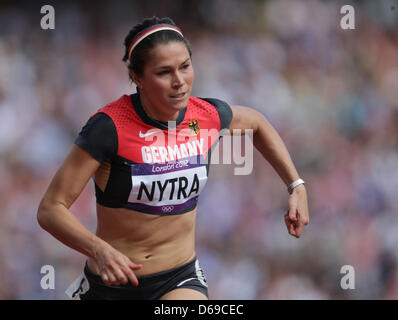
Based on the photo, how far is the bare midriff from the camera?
2812mm

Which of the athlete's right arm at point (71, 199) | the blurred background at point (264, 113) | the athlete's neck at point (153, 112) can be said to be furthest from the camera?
the blurred background at point (264, 113)

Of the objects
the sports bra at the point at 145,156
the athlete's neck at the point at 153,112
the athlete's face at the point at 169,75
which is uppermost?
the athlete's face at the point at 169,75

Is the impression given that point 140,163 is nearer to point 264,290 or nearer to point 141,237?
point 141,237

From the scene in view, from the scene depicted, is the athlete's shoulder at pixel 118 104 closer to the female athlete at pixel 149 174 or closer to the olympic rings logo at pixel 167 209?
the female athlete at pixel 149 174

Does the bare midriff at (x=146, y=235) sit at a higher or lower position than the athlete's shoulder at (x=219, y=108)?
lower

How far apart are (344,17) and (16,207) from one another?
11.9 feet

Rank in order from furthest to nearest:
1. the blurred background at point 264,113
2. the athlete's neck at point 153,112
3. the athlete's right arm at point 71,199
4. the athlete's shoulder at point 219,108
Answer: the blurred background at point 264,113 < the athlete's shoulder at point 219,108 < the athlete's neck at point 153,112 < the athlete's right arm at point 71,199

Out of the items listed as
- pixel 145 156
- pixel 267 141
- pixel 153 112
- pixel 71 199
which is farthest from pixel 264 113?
pixel 71 199

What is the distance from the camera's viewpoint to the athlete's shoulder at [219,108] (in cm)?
302

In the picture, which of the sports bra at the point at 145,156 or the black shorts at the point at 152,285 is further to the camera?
the black shorts at the point at 152,285

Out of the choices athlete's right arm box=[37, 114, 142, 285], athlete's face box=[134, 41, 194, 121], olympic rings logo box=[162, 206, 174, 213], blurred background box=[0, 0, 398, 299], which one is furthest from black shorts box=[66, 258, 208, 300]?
blurred background box=[0, 0, 398, 299]

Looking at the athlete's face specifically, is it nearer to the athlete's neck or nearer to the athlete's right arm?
the athlete's neck

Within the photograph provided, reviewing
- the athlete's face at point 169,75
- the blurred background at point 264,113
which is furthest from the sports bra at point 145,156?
the blurred background at point 264,113

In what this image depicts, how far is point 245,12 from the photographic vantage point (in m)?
5.50
